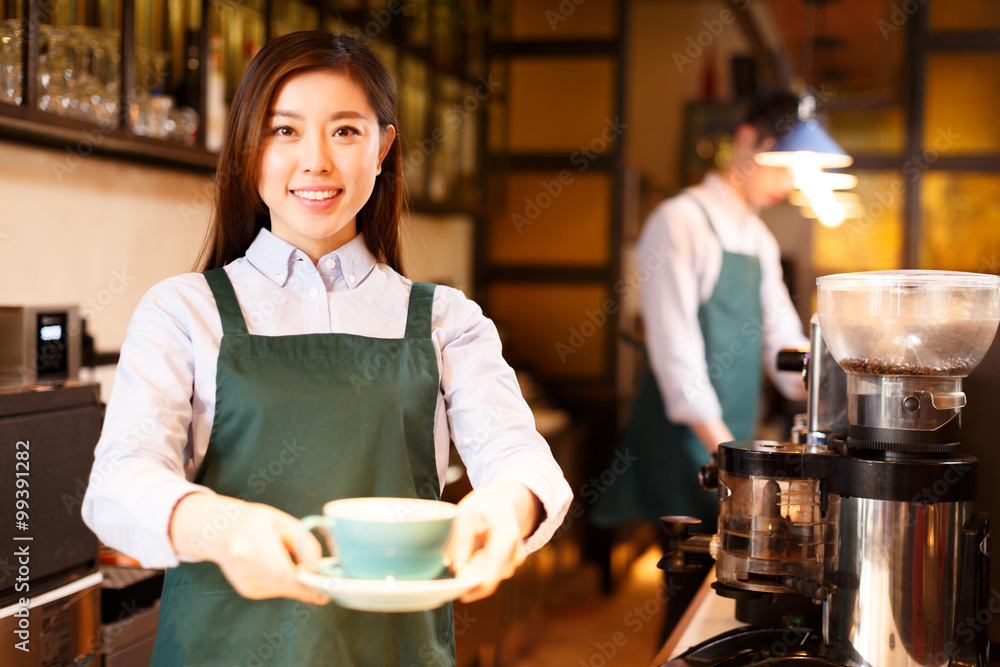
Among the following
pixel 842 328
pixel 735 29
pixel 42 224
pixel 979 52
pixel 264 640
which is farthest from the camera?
pixel 735 29

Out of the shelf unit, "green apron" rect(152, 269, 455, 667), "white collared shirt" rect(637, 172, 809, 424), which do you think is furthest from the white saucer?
"white collared shirt" rect(637, 172, 809, 424)

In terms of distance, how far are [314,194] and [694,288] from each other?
197 cm

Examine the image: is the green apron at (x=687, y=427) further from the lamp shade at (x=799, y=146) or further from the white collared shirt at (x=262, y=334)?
the white collared shirt at (x=262, y=334)

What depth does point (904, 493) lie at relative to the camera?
112 cm

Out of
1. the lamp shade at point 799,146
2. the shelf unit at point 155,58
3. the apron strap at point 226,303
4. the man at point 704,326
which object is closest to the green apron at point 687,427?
the man at point 704,326

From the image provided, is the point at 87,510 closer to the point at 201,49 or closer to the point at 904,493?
the point at 904,493

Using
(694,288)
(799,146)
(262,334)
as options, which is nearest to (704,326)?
(694,288)

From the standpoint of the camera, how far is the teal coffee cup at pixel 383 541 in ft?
2.63

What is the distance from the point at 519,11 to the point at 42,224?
3038mm

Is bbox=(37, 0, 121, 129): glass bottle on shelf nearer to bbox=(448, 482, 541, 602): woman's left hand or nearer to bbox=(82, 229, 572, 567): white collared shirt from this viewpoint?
bbox=(82, 229, 572, 567): white collared shirt

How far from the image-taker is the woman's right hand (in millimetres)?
790

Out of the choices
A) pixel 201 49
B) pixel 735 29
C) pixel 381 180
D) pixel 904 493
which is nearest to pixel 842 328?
pixel 904 493

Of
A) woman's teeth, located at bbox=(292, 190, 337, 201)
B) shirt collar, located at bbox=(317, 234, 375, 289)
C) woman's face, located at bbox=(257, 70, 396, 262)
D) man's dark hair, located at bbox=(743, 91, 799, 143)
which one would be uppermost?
man's dark hair, located at bbox=(743, 91, 799, 143)

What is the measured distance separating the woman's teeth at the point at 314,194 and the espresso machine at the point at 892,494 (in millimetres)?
594
